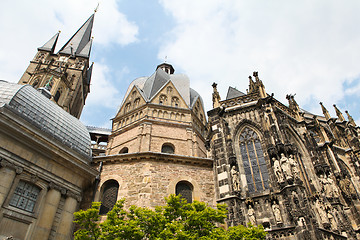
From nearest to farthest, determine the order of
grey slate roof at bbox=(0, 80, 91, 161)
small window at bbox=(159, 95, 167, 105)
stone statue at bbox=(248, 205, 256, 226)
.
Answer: stone statue at bbox=(248, 205, 256, 226), grey slate roof at bbox=(0, 80, 91, 161), small window at bbox=(159, 95, 167, 105)

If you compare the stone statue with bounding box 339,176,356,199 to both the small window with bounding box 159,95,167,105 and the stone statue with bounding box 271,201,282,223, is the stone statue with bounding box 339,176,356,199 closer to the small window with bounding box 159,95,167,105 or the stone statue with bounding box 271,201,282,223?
the stone statue with bounding box 271,201,282,223

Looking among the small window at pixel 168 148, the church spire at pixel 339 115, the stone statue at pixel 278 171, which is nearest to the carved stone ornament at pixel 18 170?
the small window at pixel 168 148

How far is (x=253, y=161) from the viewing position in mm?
13914

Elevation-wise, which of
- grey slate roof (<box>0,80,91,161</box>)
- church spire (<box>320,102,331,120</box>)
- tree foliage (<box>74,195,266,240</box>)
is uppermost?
church spire (<box>320,102,331,120</box>)

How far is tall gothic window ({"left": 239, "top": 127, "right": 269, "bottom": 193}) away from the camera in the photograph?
42.7 feet

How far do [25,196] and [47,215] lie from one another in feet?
4.29

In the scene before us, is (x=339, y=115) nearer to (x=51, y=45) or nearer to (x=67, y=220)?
(x=67, y=220)

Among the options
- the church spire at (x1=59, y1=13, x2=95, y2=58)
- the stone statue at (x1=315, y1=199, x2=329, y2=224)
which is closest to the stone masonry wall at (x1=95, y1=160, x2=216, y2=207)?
the stone statue at (x1=315, y1=199, x2=329, y2=224)

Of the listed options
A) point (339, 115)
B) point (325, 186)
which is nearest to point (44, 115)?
point (325, 186)

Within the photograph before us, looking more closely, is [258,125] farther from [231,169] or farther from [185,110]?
[185,110]

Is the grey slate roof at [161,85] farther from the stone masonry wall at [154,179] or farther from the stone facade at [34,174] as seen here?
the stone facade at [34,174]

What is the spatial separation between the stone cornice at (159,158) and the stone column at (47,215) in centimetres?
360

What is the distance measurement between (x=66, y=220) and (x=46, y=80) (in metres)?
23.9

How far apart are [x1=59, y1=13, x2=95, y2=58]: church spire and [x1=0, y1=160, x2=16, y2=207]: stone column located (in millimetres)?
33483
